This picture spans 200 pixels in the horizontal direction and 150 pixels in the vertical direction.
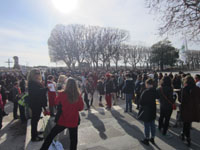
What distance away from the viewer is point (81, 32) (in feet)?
113

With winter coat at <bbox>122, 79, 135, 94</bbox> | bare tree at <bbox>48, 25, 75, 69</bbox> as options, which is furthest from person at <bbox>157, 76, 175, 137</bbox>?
bare tree at <bbox>48, 25, 75, 69</bbox>

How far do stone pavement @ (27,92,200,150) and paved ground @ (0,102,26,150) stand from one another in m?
1.21

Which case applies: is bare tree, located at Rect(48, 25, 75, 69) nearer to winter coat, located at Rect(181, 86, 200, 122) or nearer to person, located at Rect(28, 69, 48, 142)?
person, located at Rect(28, 69, 48, 142)

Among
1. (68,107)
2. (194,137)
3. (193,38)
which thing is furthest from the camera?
(193,38)

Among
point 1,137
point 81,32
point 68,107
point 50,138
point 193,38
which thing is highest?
point 81,32

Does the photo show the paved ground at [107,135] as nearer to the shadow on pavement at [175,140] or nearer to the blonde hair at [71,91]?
the shadow on pavement at [175,140]

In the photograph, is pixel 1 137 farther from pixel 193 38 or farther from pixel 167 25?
pixel 193 38

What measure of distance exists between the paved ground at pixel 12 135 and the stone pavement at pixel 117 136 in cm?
121

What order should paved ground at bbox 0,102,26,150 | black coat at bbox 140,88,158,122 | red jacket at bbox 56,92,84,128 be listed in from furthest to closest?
paved ground at bbox 0,102,26,150 < black coat at bbox 140,88,158,122 < red jacket at bbox 56,92,84,128

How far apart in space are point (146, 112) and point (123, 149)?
110 centimetres

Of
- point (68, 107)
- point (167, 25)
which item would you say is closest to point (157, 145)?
point (68, 107)

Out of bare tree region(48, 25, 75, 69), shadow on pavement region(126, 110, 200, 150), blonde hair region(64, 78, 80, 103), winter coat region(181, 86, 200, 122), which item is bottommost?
shadow on pavement region(126, 110, 200, 150)

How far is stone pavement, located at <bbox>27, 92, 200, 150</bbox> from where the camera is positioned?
157 inches

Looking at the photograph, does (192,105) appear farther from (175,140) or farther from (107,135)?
(107,135)
